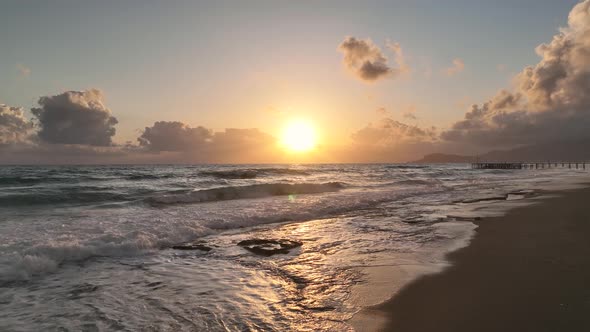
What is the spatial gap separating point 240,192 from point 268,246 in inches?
663

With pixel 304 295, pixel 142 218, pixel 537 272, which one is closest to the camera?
pixel 304 295

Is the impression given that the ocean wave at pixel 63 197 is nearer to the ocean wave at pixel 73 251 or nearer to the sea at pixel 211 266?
the sea at pixel 211 266

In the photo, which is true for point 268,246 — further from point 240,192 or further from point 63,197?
point 63,197

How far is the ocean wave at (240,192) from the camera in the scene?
21.1 meters

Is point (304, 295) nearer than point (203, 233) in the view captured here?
Yes

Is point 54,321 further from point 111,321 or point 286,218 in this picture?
point 286,218

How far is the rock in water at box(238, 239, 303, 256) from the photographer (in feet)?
28.3

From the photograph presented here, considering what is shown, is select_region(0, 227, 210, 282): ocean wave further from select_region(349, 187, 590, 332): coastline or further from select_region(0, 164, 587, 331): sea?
select_region(349, 187, 590, 332): coastline

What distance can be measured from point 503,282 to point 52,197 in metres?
23.7

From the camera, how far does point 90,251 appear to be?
859 centimetres

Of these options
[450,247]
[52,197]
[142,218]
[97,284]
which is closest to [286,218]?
[142,218]

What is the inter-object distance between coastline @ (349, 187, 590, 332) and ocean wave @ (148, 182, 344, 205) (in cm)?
1681

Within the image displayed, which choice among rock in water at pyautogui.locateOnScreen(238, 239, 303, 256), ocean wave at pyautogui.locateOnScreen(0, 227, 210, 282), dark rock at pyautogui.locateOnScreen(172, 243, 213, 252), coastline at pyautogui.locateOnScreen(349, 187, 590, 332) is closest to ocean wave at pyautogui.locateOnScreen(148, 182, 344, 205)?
ocean wave at pyautogui.locateOnScreen(0, 227, 210, 282)

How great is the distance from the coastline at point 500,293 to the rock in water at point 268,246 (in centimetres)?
364
